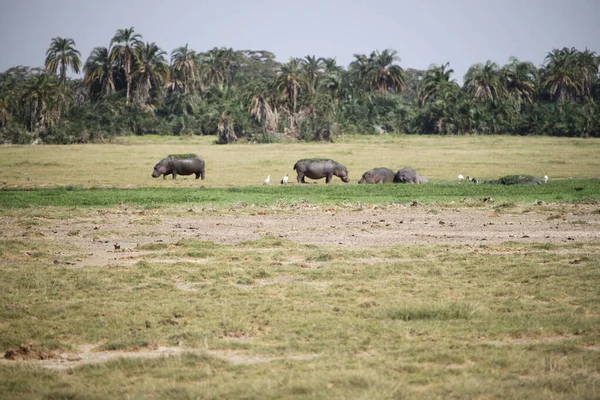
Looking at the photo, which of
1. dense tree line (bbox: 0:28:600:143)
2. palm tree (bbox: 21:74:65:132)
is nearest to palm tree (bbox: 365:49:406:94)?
dense tree line (bbox: 0:28:600:143)

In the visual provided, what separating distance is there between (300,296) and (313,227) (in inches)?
314

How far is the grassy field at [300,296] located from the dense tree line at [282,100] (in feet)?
115

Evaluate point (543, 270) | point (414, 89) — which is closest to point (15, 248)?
point (543, 270)

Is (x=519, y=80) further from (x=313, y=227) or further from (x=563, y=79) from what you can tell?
(x=313, y=227)

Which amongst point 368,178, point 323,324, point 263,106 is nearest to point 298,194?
point 368,178

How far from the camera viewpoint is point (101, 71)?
79938 millimetres

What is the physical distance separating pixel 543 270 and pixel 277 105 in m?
54.6

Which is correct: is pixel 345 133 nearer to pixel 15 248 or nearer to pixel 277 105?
pixel 277 105

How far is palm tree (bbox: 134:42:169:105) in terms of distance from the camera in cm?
7875

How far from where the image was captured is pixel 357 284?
439 inches

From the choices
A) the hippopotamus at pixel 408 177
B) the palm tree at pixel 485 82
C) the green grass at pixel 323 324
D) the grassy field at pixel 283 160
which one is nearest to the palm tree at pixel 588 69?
the palm tree at pixel 485 82

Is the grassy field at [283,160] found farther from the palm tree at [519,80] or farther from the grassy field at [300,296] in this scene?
the palm tree at [519,80]

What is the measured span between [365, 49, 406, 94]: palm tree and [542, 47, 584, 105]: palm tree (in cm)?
1795

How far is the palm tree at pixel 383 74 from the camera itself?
91625 mm
